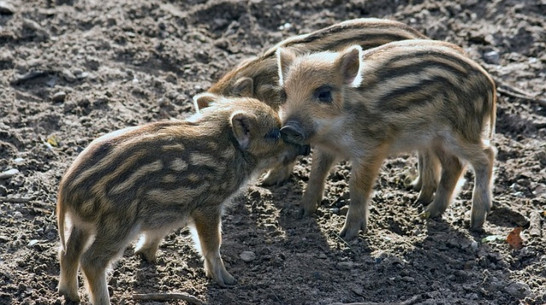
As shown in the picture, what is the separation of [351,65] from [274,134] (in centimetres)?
74

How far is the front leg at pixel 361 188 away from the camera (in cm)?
687

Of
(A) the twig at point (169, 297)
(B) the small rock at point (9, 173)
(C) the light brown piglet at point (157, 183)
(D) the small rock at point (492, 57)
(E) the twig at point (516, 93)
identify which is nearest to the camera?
(C) the light brown piglet at point (157, 183)

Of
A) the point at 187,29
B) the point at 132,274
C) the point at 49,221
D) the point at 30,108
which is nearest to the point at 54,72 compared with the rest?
the point at 30,108

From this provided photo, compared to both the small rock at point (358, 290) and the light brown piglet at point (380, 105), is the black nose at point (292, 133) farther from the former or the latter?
the small rock at point (358, 290)

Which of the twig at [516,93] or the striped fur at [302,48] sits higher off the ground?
the striped fur at [302,48]

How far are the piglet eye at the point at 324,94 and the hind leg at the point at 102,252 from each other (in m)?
1.81

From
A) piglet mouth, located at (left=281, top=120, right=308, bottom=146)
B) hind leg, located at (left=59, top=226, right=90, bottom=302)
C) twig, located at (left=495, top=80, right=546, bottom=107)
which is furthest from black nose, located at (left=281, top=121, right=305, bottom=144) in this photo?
twig, located at (left=495, top=80, right=546, bottom=107)

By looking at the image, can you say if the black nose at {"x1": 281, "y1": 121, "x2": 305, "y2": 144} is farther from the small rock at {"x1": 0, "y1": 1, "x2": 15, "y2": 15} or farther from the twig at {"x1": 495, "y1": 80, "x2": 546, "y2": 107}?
the small rock at {"x1": 0, "y1": 1, "x2": 15, "y2": 15}

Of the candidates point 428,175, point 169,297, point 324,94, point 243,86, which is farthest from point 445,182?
point 169,297

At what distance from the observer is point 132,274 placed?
630 cm

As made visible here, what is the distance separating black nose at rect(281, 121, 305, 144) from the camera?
257 inches

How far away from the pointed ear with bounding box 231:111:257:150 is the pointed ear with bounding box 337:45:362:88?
2.66 ft

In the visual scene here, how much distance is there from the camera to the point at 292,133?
6555mm

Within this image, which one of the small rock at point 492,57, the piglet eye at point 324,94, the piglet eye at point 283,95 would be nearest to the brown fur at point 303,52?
the piglet eye at point 283,95
